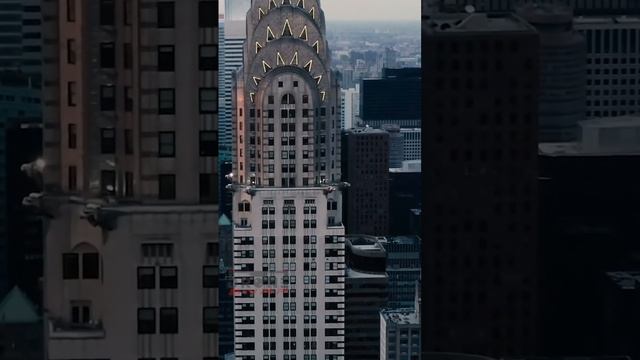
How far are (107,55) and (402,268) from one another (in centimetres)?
892

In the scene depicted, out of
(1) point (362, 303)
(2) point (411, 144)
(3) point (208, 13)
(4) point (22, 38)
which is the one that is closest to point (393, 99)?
(2) point (411, 144)

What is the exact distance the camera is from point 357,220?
48.3 feet

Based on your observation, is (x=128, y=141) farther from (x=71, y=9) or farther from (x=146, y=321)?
(x=146, y=321)

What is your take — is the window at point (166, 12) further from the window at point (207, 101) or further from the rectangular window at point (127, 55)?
the window at point (207, 101)

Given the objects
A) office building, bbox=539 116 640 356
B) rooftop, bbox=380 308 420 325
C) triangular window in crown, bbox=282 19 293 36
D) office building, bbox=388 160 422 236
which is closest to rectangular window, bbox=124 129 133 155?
triangular window in crown, bbox=282 19 293 36

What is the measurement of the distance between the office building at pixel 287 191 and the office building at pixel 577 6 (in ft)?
11.5

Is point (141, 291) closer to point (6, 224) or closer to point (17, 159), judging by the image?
point (17, 159)

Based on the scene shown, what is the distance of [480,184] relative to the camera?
732 inches

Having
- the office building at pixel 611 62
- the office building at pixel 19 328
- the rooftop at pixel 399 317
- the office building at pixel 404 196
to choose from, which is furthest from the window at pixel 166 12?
the office building at pixel 611 62

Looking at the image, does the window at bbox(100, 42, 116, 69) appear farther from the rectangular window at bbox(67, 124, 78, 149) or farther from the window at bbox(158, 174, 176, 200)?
the window at bbox(158, 174, 176, 200)

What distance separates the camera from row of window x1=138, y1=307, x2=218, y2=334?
5.68m

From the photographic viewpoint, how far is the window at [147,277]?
5664 millimetres

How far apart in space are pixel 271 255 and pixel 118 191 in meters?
8.96

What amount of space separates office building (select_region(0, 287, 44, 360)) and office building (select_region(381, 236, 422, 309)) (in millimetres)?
7952
